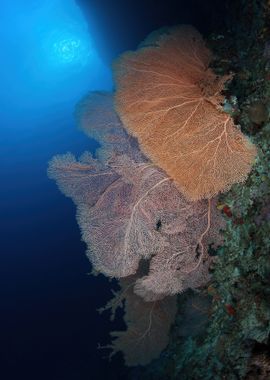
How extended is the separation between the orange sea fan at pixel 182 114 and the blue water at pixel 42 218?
11609 millimetres

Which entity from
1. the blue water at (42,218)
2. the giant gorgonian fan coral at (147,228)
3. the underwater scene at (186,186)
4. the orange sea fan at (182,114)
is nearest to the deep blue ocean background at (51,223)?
the blue water at (42,218)

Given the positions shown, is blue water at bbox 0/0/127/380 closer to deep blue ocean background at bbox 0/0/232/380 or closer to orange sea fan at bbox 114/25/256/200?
deep blue ocean background at bbox 0/0/232/380

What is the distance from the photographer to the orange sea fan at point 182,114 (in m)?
3.17

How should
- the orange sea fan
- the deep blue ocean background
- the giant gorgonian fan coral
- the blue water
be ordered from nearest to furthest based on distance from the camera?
the orange sea fan
the giant gorgonian fan coral
the deep blue ocean background
the blue water

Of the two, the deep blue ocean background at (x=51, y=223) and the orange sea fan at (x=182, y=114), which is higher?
the orange sea fan at (x=182, y=114)

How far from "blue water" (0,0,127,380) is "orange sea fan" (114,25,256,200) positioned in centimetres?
1161

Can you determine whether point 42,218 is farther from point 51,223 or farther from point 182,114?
point 182,114

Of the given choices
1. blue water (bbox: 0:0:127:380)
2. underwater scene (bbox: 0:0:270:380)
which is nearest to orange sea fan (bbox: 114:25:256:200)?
underwater scene (bbox: 0:0:270:380)

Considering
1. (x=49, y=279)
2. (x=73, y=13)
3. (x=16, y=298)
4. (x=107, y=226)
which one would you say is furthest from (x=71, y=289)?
(x=73, y=13)

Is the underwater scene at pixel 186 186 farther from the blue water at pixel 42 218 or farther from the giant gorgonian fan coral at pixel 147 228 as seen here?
the blue water at pixel 42 218

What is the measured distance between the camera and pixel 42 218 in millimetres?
28266

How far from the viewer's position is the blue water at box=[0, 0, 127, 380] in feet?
59.3

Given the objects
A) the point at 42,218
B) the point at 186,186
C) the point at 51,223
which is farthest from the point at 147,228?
the point at 42,218

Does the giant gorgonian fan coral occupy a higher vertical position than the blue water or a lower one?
higher
